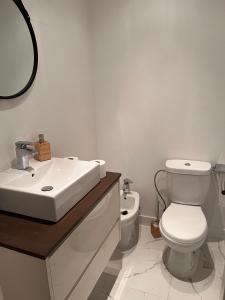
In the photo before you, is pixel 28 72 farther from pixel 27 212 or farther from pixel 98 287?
pixel 98 287

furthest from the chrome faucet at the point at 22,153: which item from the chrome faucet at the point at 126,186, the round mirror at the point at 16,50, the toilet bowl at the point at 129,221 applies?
the chrome faucet at the point at 126,186

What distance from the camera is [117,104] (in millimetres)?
2053

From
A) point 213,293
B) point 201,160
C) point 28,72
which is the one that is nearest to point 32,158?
point 28,72

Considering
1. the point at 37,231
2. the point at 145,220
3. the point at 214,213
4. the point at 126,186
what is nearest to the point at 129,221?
the point at 126,186

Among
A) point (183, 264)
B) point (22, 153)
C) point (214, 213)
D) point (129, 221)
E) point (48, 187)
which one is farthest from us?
point (214, 213)

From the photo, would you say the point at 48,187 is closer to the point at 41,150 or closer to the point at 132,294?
the point at 41,150

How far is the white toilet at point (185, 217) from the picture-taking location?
1.53 m

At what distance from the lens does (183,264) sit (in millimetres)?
1675

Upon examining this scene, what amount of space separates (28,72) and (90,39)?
865 millimetres

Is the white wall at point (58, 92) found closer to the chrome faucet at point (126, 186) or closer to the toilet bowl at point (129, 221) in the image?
the chrome faucet at point (126, 186)

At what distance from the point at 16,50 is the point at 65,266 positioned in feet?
3.63

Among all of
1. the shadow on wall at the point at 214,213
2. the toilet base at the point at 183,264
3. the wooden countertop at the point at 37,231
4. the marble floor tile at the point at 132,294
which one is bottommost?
the marble floor tile at the point at 132,294

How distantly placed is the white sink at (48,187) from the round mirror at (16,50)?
0.42 metres

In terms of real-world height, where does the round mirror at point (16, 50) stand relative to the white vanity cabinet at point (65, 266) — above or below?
above
